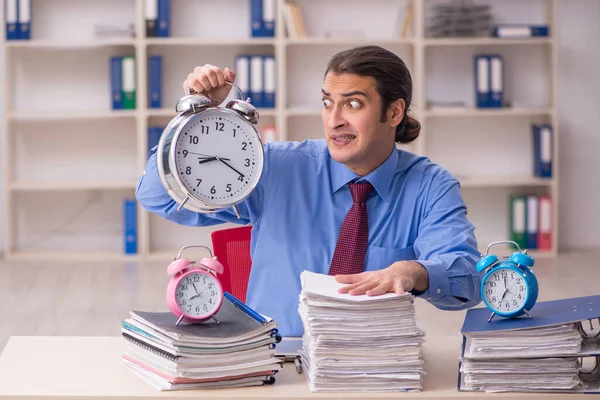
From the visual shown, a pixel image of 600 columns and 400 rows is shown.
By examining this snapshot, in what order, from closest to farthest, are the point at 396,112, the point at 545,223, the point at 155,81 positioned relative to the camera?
1. the point at 396,112
2. the point at 155,81
3. the point at 545,223

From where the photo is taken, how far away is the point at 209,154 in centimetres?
181

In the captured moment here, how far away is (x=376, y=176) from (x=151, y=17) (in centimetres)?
390

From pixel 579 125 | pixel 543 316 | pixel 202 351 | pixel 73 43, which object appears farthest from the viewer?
pixel 579 125

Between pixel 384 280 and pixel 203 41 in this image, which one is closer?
pixel 384 280

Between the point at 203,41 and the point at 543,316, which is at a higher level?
the point at 203,41

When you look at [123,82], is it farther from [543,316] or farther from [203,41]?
[543,316]

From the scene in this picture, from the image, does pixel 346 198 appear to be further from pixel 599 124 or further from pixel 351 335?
pixel 599 124

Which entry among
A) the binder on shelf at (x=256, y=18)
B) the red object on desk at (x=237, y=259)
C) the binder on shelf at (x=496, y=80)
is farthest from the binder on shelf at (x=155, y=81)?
the red object on desk at (x=237, y=259)

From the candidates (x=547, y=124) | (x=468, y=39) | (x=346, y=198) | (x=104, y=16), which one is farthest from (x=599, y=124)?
(x=346, y=198)

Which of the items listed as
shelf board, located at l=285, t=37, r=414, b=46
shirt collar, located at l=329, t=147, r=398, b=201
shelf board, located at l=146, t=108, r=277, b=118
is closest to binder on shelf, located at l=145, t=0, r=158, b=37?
shelf board, located at l=146, t=108, r=277, b=118

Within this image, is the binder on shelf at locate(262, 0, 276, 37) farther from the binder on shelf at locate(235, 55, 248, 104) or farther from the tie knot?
the tie knot

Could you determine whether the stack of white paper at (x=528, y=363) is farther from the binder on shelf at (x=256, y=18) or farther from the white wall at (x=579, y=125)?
the white wall at (x=579, y=125)

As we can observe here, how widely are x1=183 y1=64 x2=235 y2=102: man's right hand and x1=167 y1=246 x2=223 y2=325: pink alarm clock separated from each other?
1.37 ft

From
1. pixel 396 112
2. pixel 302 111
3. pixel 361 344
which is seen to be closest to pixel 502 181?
pixel 302 111
